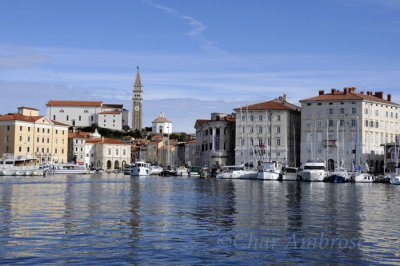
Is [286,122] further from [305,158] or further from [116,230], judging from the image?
[116,230]

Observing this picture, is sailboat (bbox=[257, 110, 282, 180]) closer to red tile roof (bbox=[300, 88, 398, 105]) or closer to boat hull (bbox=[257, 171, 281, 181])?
boat hull (bbox=[257, 171, 281, 181])

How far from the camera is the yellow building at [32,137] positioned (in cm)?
12606

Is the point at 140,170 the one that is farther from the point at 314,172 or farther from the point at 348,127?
the point at 348,127

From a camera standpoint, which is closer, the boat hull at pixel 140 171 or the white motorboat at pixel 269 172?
the white motorboat at pixel 269 172

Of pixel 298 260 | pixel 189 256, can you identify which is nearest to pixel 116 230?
pixel 189 256

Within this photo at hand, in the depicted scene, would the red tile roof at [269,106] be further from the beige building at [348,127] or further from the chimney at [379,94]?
the chimney at [379,94]

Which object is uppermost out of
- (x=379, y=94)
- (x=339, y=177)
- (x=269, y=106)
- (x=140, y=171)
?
(x=379, y=94)

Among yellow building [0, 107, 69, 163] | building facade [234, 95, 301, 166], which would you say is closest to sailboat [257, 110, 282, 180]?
building facade [234, 95, 301, 166]

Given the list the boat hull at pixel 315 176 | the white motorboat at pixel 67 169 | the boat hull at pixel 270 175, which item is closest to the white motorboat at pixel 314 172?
the boat hull at pixel 315 176

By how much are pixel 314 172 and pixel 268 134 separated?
2775 centimetres

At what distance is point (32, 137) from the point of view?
429 ft

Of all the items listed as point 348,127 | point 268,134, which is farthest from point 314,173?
point 268,134

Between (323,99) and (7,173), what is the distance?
2396 inches

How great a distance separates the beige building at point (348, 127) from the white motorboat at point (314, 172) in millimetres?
17432
